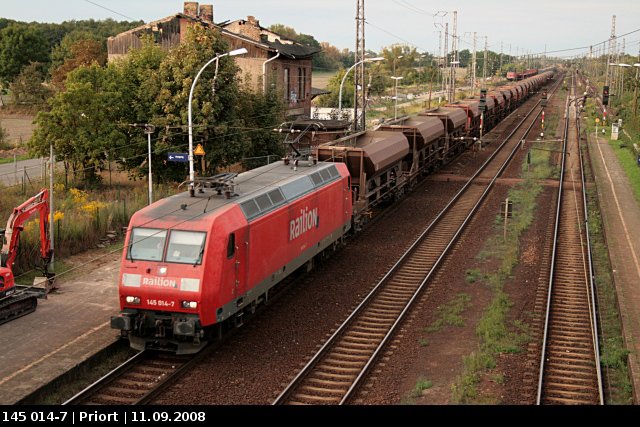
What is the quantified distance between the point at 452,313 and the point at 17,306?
36.1 ft

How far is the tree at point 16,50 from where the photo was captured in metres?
92.2

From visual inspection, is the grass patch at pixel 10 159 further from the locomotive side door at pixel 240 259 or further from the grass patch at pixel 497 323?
the locomotive side door at pixel 240 259

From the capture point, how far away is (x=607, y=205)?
34.2 meters

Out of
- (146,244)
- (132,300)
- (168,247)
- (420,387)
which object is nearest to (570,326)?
(420,387)

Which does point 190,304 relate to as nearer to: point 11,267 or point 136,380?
point 136,380

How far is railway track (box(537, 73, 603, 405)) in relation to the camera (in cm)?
1449

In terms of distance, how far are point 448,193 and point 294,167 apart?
16.8m

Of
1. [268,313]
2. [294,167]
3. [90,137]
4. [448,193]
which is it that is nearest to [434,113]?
A: [448,193]

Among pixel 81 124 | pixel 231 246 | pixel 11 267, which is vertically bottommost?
pixel 11 267

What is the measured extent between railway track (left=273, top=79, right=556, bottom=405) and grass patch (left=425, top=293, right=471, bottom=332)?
861 mm

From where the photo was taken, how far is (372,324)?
18.4m

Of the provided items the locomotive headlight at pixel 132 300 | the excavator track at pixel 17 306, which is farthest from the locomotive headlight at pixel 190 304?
the excavator track at pixel 17 306

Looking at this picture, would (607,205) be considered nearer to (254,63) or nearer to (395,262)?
(395,262)

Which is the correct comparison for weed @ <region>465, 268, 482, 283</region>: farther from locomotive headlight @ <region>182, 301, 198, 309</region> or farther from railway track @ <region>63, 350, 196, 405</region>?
locomotive headlight @ <region>182, 301, 198, 309</region>
